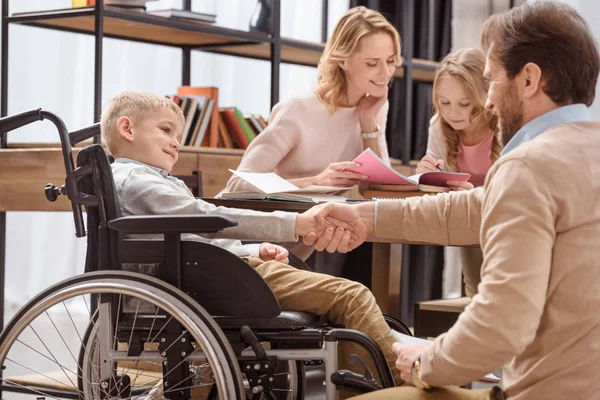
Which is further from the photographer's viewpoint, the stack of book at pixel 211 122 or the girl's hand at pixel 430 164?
the stack of book at pixel 211 122

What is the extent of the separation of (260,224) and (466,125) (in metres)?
1.30

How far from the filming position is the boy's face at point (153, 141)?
2.03 metres

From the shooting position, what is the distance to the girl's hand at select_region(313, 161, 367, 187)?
2479 mm

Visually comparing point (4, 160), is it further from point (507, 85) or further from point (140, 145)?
point (507, 85)

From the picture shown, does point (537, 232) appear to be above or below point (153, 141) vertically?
below

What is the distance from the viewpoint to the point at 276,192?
7.61 feet

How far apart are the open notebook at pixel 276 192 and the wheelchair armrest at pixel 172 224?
2.11 ft

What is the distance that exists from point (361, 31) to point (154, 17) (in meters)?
0.95

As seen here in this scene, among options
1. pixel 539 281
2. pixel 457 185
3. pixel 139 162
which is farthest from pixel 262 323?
pixel 457 185

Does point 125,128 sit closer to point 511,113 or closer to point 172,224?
point 172,224

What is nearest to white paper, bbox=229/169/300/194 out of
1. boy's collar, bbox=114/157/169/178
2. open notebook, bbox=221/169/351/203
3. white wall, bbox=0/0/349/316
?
open notebook, bbox=221/169/351/203

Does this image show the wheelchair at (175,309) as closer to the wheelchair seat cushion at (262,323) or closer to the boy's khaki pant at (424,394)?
the wheelchair seat cushion at (262,323)

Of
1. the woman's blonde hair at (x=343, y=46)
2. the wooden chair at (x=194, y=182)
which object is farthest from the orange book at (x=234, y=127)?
the woman's blonde hair at (x=343, y=46)

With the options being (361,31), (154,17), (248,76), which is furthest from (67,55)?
(361,31)
